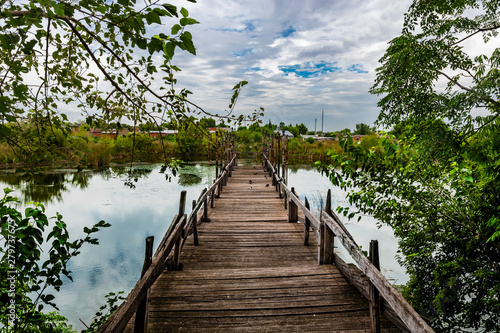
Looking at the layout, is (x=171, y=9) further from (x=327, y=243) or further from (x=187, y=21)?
(x=327, y=243)

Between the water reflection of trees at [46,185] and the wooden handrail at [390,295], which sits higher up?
the wooden handrail at [390,295]

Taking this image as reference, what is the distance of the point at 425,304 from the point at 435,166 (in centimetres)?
291

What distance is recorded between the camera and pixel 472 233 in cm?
488

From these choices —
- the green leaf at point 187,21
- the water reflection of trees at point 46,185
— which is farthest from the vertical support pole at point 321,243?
the water reflection of trees at point 46,185

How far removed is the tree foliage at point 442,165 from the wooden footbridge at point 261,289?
54.0 inches

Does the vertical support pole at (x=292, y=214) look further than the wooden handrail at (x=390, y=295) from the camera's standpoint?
Yes

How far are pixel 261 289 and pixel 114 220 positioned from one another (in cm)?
1262

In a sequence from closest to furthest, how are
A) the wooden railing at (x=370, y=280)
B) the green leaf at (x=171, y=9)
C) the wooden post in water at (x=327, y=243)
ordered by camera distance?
the green leaf at (x=171, y=9)
the wooden railing at (x=370, y=280)
the wooden post in water at (x=327, y=243)

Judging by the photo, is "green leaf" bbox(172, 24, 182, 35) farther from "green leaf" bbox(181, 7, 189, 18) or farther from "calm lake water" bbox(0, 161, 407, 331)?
"calm lake water" bbox(0, 161, 407, 331)

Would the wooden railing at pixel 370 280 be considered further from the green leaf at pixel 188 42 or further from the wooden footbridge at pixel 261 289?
the green leaf at pixel 188 42

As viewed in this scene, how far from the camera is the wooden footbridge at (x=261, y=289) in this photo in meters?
2.74

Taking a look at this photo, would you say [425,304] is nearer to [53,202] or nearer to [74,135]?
[74,135]

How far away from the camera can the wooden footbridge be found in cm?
274

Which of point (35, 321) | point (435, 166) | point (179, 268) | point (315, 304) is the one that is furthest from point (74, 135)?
point (435, 166)
